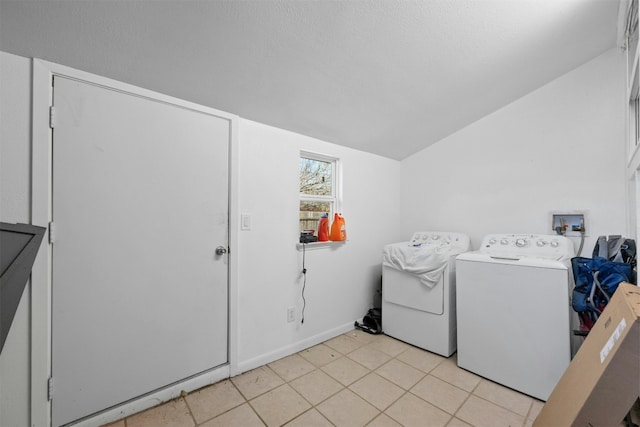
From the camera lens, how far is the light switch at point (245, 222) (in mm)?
1982

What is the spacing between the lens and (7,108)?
1.24 metres

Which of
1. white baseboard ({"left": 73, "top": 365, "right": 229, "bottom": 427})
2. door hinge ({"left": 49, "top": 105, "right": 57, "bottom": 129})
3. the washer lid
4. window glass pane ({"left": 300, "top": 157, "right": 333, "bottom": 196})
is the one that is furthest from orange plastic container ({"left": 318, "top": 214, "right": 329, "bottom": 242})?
door hinge ({"left": 49, "top": 105, "right": 57, "bottom": 129})

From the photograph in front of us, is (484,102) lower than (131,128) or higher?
higher

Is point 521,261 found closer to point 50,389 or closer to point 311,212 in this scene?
point 311,212

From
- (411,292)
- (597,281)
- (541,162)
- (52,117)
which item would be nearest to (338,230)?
(411,292)

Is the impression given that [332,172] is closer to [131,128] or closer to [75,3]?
[131,128]

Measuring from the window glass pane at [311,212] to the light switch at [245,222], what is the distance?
0.57 metres

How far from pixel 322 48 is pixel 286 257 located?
1.55m

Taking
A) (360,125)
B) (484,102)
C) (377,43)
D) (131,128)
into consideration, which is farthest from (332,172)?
(131,128)

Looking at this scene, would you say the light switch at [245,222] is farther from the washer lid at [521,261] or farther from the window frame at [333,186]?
the washer lid at [521,261]

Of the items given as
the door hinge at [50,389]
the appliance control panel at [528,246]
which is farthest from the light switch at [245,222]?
the appliance control panel at [528,246]

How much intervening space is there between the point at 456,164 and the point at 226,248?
251 cm

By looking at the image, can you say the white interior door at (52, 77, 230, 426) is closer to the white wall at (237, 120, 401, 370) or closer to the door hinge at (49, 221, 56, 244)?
the door hinge at (49, 221, 56, 244)

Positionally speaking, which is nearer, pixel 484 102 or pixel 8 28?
pixel 8 28
